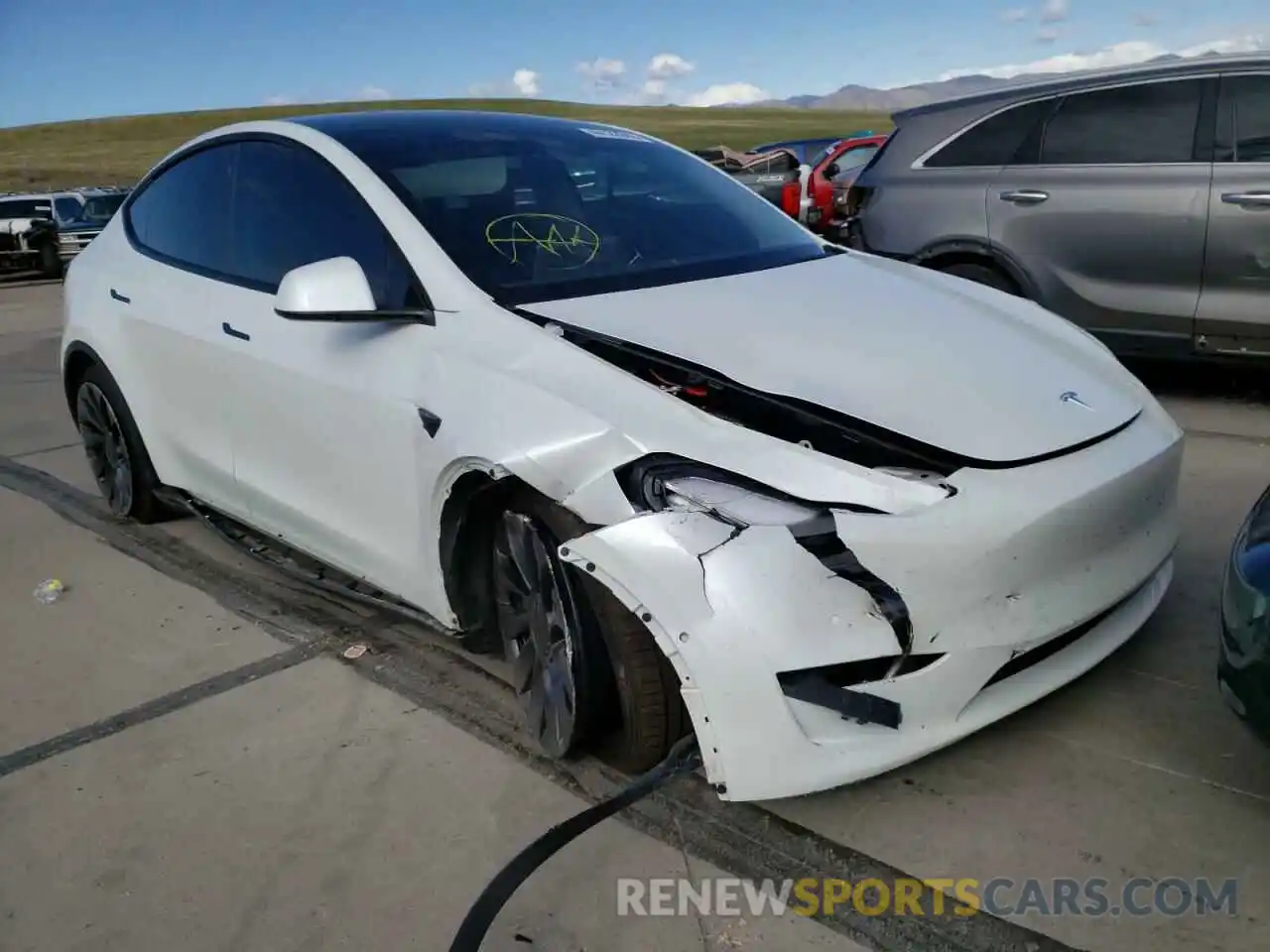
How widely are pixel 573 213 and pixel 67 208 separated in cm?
1815

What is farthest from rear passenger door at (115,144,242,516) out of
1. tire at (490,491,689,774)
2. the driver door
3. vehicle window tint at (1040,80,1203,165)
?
vehicle window tint at (1040,80,1203,165)

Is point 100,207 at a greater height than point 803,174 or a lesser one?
lesser

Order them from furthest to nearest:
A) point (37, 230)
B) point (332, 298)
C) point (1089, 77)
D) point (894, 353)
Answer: point (37, 230) < point (1089, 77) < point (332, 298) < point (894, 353)

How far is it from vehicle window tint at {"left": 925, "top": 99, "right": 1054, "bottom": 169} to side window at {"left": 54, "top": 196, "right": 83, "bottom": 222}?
16.5 metres

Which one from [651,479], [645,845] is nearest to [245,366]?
[651,479]

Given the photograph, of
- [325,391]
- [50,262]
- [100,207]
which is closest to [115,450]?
[325,391]

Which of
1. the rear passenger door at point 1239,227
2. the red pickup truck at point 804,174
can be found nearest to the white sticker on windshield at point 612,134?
the rear passenger door at point 1239,227

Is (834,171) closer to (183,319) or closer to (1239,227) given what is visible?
(1239,227)

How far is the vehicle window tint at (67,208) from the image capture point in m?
18.4

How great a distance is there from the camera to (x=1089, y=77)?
19.6 ft

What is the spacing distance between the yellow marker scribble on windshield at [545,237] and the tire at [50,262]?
1767 centimetres

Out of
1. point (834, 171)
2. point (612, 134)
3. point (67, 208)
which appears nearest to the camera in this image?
point (612, 134)

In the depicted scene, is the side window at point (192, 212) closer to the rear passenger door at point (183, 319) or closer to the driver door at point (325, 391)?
the rear passenger door at point (183, 319)

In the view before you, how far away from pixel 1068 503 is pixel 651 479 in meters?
0.87
